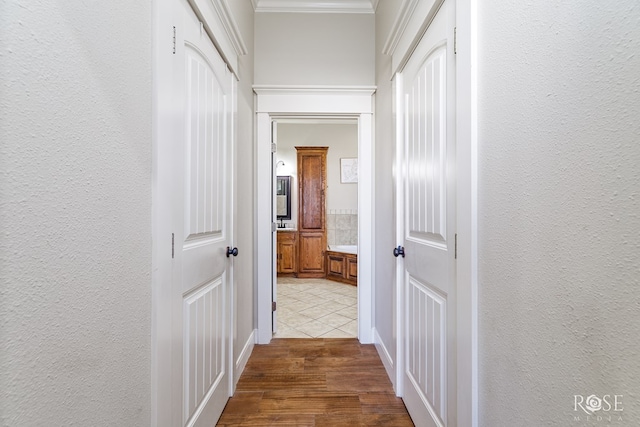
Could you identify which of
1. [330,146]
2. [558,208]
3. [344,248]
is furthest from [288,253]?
[558,208]

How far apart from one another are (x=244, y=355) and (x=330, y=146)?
4102 mm

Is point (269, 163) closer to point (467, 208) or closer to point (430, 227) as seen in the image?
point (430, 227)

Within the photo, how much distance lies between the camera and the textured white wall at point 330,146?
5.38 m

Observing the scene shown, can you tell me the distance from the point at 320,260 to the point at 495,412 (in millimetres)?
4216

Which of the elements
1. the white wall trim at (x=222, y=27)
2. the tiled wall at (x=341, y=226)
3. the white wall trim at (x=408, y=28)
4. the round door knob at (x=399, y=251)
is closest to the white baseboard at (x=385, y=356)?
the round door knob at (x=399, y=251)

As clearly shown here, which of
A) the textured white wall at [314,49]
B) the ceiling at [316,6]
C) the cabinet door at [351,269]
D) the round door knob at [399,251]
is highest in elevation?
the ceiling at [316,6]

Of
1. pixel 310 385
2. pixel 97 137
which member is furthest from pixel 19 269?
pixel 310 385

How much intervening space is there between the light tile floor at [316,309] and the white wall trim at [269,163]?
0.35 m

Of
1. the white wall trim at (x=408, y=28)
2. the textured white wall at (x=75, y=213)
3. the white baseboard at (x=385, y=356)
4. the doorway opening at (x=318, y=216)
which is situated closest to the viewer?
the textured white wall at (x=75, y=213)

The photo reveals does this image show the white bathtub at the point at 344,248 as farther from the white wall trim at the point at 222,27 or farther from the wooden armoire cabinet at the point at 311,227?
the white wall trim at the point at 222,27

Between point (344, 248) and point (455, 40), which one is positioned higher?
point (455, 40)

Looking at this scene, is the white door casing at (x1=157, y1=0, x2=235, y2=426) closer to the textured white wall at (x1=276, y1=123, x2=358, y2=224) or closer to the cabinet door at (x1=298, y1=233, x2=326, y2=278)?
the cabinet door at (x1=298, y1=233, x2=326, y2=278)

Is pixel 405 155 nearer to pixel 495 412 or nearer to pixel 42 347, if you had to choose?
pixel 495 412

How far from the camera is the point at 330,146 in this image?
542 centimetres
